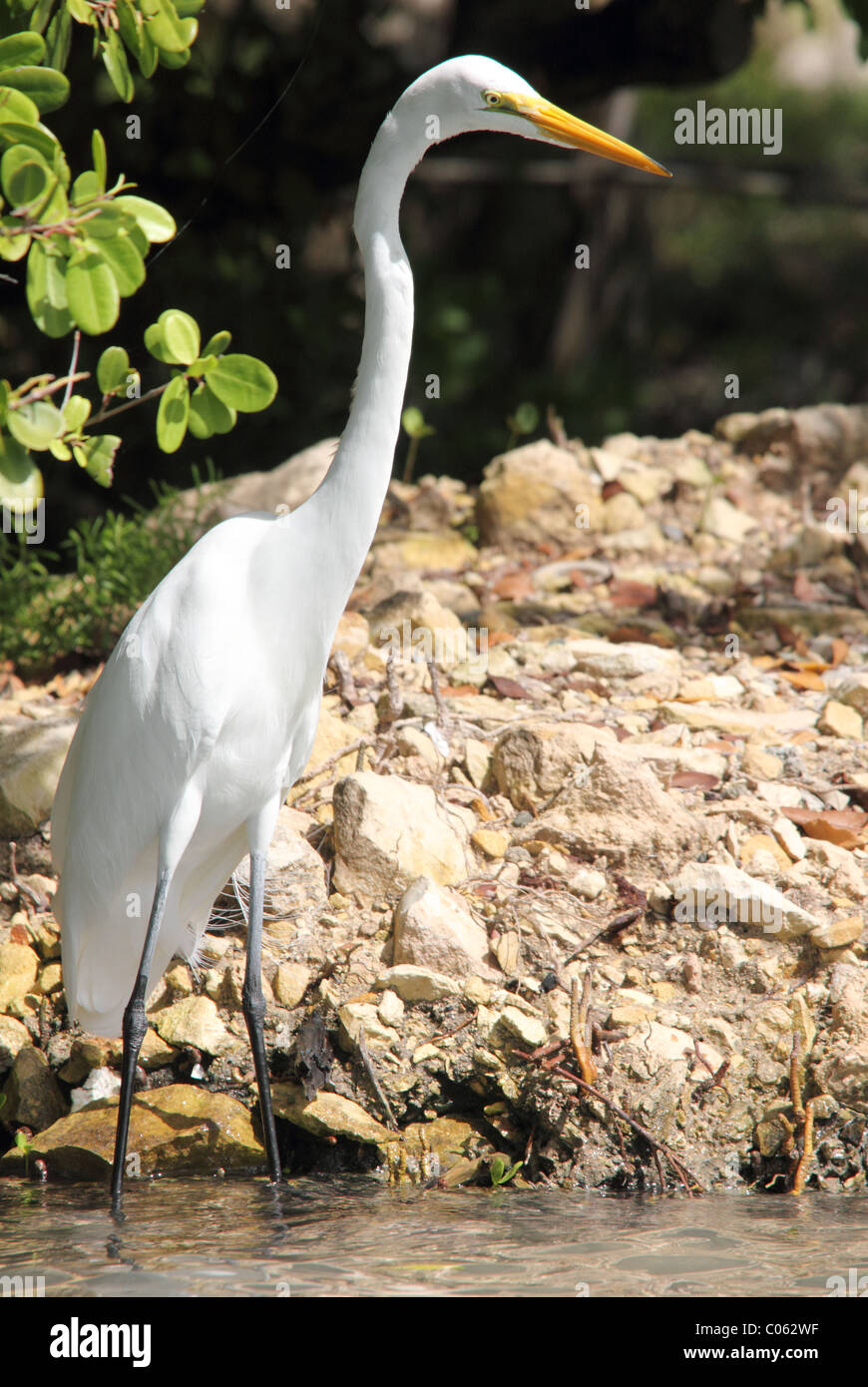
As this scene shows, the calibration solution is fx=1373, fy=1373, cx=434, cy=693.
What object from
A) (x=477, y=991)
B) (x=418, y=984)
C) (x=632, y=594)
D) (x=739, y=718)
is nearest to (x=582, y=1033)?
(x=477, y=991)

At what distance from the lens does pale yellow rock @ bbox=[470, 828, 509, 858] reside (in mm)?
3365

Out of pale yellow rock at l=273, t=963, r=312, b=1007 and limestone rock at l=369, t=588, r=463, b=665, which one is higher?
limestone rock at l=369, t=588, r=463, b=665

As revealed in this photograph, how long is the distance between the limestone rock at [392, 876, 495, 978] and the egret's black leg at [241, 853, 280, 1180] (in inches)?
12.9

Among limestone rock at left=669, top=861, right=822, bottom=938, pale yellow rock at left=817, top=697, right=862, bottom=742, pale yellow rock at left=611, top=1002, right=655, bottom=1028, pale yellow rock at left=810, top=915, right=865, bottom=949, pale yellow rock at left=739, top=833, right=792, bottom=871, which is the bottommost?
pale yellow rock at left=611, top=1002, right=655, bottom=1028

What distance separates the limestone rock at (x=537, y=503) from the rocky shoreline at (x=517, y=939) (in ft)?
2.88

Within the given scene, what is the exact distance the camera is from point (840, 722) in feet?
12.6

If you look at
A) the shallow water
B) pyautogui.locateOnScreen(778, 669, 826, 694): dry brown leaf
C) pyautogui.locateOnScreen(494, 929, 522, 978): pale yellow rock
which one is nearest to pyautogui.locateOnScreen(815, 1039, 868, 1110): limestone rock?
the shallow water

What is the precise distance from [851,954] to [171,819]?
1.48 m

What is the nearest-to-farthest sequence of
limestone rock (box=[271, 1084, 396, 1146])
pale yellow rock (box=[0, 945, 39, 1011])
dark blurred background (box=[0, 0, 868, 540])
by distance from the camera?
1. limestone rock (box=[271, 1084, 396, 1146])
2. pale yellow rock (box=[0, 945, 39, 1011])
3. dark blurred background (box=[0, 0, 868, 540])

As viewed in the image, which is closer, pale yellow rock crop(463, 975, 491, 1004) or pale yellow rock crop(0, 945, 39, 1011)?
pale yellow rock crop(463, 975, 491, 1004)

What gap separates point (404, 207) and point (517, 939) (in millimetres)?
5571

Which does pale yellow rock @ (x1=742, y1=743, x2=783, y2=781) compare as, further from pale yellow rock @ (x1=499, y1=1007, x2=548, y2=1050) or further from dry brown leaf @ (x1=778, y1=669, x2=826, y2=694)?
pale yellow rock @ (x1=499, y1=1007, x2=548, y2=1050)

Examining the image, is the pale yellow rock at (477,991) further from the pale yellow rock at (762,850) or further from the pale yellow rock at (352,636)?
the pale yellow rock at (352,636)

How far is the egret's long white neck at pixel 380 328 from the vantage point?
8.52 ft
